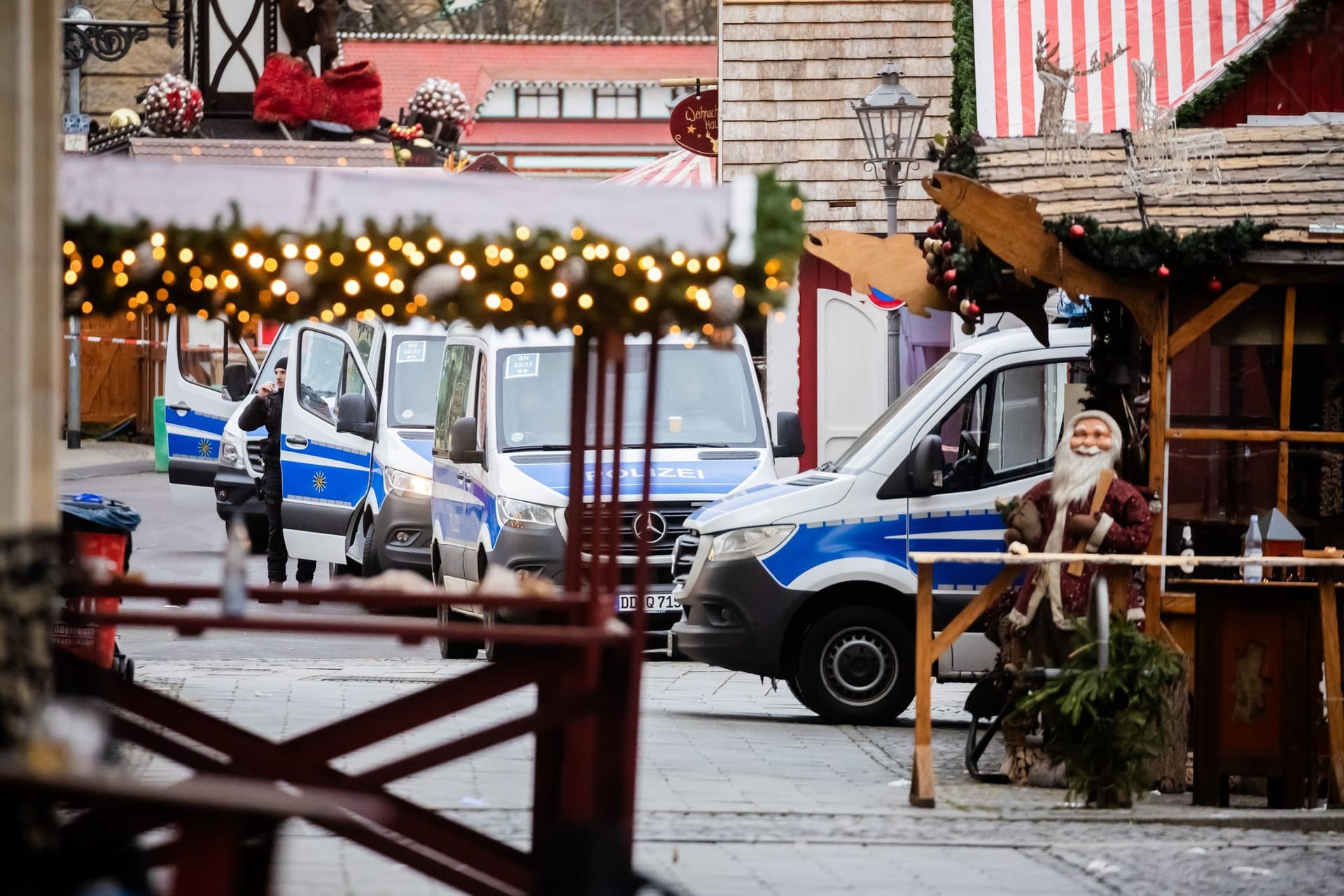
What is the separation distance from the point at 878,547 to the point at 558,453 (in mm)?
3019

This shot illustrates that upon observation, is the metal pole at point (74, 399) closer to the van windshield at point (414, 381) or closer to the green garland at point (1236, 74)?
the van windshield at point (414, 381)

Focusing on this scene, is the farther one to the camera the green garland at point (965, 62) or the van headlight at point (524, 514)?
the green garland at point (965, 62)

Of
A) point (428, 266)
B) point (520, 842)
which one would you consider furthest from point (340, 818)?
point (520, 842)

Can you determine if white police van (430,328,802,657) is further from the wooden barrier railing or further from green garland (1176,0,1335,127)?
green garland (1176,0,1335,127)

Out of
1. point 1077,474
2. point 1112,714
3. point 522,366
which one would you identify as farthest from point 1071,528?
point 522,366

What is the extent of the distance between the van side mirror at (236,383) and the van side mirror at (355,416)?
3.72 meters

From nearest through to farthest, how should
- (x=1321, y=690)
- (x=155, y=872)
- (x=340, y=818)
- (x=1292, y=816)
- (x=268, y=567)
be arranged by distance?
(x=340, y=818) < (x=155, y=872) < (x=1292, y=816) < (x=1321, y=690) < (x=268, y=567)

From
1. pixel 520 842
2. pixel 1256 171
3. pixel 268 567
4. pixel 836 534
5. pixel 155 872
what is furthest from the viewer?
pixel 268 567

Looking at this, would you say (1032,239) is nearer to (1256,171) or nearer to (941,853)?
(1256,171)

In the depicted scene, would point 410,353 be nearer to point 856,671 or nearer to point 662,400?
point 662,400

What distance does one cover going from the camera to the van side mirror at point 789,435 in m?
13.6

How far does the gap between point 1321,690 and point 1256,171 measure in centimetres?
268

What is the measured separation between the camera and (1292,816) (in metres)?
8.60

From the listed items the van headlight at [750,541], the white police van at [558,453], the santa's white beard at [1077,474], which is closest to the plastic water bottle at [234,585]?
the santa's white beard at [1077,474]
